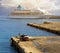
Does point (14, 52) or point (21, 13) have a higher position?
point (14, 52)

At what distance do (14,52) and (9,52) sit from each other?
0.68 feet

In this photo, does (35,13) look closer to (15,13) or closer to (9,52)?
(15,13)

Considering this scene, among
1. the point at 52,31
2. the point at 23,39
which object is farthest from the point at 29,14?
the point at 23,39

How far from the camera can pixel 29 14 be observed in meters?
86.4

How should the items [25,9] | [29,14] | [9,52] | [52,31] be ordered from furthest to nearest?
[25,9] → [29,14] → [52,31] → [9,52]

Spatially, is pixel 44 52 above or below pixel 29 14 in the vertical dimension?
above

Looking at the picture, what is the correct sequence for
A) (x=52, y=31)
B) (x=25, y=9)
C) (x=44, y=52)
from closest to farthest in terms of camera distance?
(x=44, y=52)
(x=52, y=31)
(x=25, y=9)

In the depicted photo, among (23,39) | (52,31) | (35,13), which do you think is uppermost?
(23,39)

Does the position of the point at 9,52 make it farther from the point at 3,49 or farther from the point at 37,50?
the point at 37,50

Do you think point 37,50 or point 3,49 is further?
point 3,49

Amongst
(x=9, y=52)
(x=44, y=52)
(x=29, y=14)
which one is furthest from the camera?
(x=29, y=14)

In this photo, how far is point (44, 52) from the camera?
9102mm

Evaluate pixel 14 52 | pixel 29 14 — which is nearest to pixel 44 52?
pixel 14 52

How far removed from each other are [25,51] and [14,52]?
2655 mm
